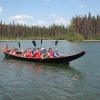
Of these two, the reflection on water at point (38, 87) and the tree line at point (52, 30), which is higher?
the tree line at point (52, 30)

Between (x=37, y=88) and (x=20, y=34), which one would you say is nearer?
(x=37, y=88)

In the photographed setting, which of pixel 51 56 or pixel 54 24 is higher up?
pixel 54 24

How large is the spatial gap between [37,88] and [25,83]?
54.9 inches

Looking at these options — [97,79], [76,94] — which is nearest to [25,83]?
[76,94]

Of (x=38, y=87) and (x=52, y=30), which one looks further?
(x=52, y=30)

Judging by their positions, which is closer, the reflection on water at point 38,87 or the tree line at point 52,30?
the reflection on water at point 38,87

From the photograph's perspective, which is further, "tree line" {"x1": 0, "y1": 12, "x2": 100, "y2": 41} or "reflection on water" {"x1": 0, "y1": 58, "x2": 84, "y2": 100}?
"tree line" {"x1": 0, "y1": 12, "x2": 100, "y2": 41}

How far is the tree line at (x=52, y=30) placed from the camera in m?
98.6

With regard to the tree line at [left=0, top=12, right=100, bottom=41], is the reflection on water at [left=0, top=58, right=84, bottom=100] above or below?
below

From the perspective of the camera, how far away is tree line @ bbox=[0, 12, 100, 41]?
98.6m

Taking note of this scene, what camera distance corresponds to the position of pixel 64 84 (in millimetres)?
12648

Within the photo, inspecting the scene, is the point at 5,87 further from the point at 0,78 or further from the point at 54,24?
the point at 54,24

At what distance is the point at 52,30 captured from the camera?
121250 mm

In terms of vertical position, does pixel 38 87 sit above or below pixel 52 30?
below
